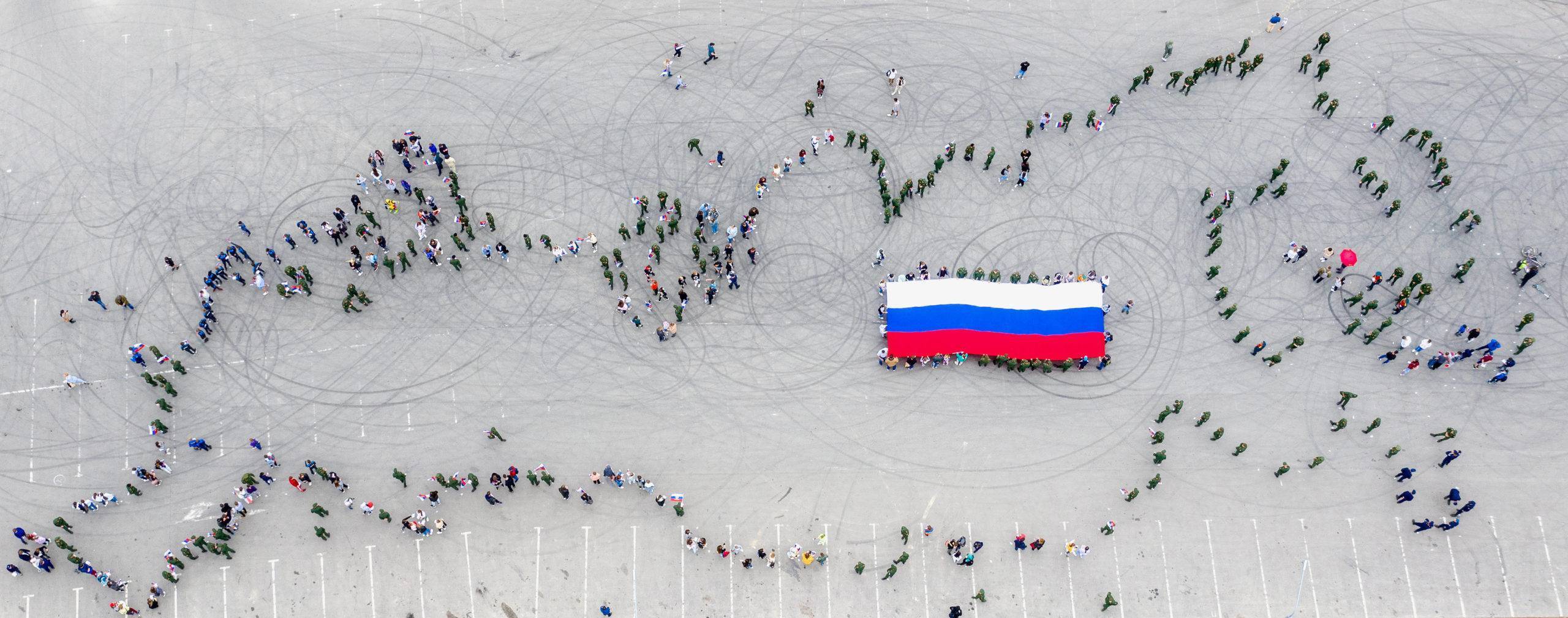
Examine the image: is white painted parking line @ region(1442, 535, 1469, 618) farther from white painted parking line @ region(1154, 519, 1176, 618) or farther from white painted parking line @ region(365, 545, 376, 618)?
white painted parking line @ region(365, 545, 376, 618)

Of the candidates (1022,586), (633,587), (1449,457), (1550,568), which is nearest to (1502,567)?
(1550,568)

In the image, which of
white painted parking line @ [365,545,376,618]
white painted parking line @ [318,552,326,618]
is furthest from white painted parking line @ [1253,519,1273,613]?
white painted parking line @ [318,552,326,618]

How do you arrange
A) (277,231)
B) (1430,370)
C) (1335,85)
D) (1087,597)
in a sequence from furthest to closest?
(1335,85) < (277,231) < (1430,370) < (1087,597)

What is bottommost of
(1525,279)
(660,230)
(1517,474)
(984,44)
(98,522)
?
(1517,474)

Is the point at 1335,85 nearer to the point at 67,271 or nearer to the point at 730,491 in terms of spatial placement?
the point at 730,491

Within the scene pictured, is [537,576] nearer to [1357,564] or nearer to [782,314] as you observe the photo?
[782,314]

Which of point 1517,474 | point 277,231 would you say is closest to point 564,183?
point 277,231

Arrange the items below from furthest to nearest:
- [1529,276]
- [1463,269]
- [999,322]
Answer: [1529,276], [1463,269], [999,322]
